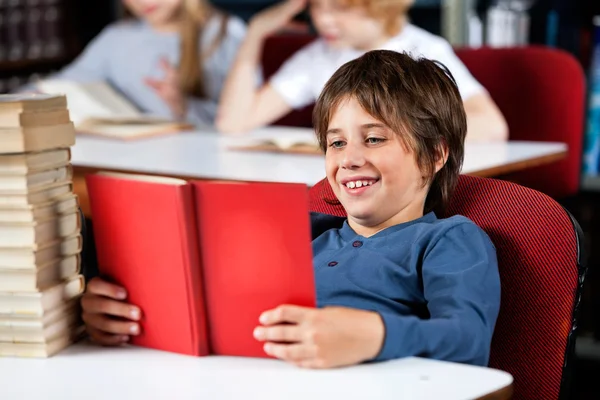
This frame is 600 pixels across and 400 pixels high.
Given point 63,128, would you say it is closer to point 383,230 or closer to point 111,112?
point 383,230

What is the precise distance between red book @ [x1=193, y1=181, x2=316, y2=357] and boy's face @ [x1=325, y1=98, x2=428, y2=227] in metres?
0.29

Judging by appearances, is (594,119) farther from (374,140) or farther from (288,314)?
(288,314)

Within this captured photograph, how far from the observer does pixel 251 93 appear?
3.47m

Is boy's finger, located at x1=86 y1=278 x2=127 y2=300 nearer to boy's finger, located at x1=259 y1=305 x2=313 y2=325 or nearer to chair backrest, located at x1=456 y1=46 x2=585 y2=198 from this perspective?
boy's finger, located at x1=259 y1=305 x2=313 y2=325

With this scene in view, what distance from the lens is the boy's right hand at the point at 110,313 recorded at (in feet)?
4.14

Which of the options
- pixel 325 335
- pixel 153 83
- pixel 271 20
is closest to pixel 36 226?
pixel 325 335

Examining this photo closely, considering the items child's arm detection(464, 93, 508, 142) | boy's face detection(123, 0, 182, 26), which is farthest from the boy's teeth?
boy's face detection(123, 0, 182, 26)

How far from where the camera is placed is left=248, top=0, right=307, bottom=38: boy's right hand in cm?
363

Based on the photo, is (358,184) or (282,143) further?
(282,143)

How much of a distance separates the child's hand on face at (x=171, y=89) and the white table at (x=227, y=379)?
290 cm

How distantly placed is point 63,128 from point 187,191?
0.64 feet

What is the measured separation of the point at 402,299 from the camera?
1.37 metres

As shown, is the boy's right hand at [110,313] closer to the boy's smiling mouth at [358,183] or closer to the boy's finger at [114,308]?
the boy's finger at [114,308]

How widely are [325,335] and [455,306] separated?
0.21 meters
